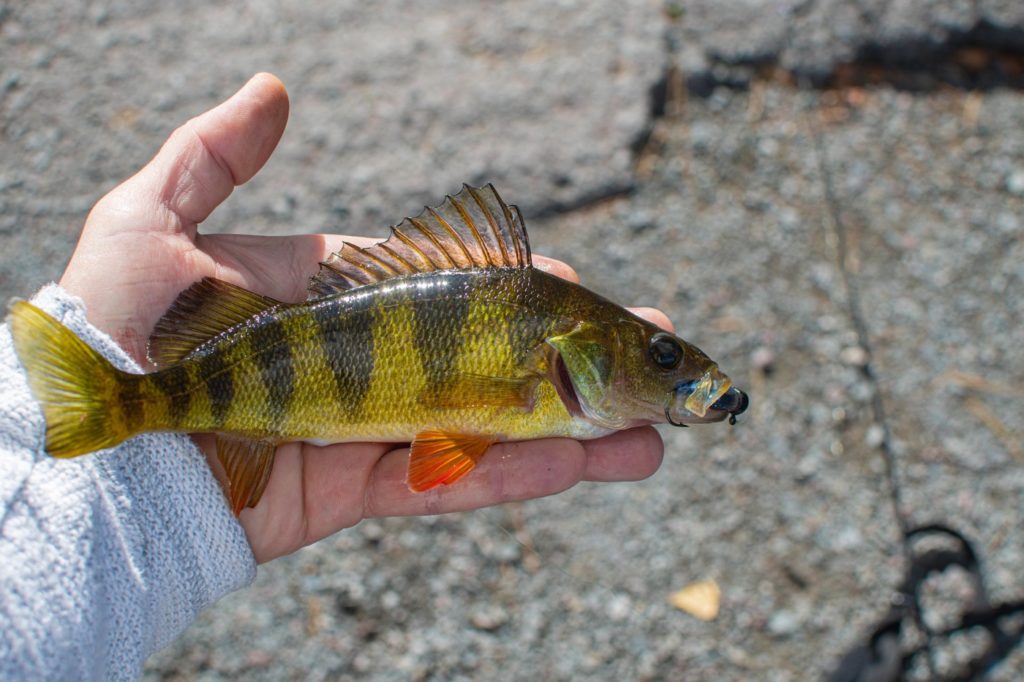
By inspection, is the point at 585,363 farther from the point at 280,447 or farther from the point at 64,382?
the point at 64,382

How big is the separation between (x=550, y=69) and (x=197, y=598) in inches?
134

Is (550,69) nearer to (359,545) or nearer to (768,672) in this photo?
(359,545)

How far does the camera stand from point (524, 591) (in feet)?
12.3

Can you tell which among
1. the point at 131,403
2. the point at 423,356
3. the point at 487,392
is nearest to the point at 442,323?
the point at 423,356

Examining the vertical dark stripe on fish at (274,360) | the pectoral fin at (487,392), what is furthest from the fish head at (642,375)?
the vertical dark stripe on fish at (274,360)

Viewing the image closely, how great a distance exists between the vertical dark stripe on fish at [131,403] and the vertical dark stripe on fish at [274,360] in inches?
13.2

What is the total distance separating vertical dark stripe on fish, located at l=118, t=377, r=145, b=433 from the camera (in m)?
2.51

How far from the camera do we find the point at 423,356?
8.87 feet

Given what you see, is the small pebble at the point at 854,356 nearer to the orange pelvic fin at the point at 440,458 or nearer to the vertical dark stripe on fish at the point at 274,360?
the orange pelvic fin at the point at 440,458

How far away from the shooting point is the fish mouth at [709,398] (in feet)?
8.82

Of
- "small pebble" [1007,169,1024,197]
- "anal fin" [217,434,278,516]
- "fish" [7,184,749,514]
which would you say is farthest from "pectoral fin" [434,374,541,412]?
"small pebble" [1007,169,1024,197]

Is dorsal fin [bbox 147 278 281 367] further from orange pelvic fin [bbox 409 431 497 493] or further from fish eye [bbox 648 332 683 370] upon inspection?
fish eye [bbox 648 332 683 370]

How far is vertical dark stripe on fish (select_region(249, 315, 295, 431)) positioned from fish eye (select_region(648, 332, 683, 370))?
1084 mm

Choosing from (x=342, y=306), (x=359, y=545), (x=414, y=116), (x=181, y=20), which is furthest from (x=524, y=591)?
(x=181, y=20)
